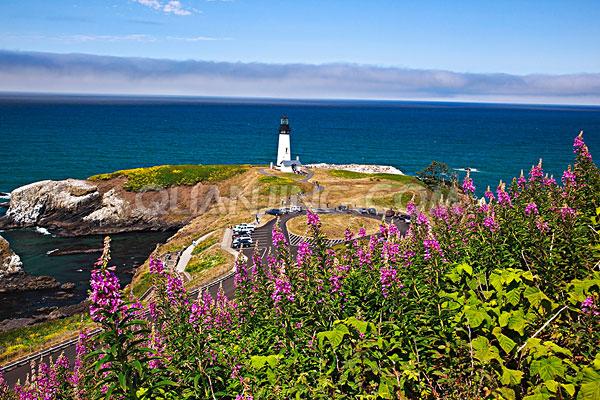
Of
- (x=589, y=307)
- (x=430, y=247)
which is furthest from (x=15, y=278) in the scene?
(x=589, y=307)

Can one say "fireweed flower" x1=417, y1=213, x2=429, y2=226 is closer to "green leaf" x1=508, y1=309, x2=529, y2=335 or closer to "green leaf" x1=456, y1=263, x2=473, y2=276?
"green leaf" x1=456, y1=263, x2=473, y2=276

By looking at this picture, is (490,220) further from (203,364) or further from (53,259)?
(53,259)

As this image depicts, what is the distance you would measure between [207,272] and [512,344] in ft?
132

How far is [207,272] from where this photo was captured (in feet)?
150

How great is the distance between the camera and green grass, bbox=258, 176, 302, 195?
82000 mm

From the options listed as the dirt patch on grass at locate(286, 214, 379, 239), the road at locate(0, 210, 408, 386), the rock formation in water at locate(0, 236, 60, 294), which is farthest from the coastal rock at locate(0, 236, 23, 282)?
the dirt patch on grass at locate(286, 214, 379, 239)

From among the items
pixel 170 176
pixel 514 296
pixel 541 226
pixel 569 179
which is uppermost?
pixel 569 179

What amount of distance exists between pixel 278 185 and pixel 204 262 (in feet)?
118

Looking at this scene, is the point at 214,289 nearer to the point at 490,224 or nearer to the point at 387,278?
the point at 490,224

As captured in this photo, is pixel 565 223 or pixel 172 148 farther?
pixel 172 148

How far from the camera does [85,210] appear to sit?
285ft

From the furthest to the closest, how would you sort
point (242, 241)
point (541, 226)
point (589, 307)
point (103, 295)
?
point (242, 241) < point (541, 226) < point (589, 307) < point (103, 295)

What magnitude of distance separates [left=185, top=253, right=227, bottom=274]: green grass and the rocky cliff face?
34885 mm

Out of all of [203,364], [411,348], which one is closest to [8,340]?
[203,364]
